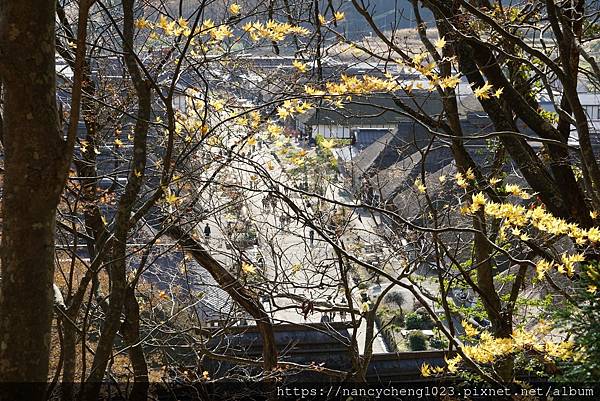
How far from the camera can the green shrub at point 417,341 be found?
12.6 m

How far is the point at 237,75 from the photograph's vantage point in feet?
16.5

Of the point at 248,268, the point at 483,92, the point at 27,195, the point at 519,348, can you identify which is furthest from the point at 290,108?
the point at 27,195

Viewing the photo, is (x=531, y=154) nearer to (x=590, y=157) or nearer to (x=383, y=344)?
(x=590, y=157)

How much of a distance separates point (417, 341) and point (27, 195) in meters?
11.8

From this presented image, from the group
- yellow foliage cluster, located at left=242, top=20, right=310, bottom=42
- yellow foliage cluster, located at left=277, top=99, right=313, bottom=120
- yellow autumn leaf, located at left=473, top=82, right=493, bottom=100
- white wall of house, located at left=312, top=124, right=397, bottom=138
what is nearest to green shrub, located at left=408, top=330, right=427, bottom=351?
white wall of house, located at left=312, top=124, right=397, bottom=138

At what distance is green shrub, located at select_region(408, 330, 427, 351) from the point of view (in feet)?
41.3

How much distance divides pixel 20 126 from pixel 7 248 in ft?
0.93

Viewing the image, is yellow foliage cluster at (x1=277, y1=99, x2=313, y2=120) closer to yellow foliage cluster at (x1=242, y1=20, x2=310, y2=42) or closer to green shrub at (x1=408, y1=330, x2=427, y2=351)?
yellow foliage cluster at (x1=242, y1=20, x2=310, y2=42)

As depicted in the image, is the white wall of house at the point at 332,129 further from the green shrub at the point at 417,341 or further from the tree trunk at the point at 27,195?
the tree trunk at the point at 27,195

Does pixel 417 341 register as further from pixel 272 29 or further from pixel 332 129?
pixel 272 29

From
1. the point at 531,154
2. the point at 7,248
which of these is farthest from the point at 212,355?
the point at 7,248

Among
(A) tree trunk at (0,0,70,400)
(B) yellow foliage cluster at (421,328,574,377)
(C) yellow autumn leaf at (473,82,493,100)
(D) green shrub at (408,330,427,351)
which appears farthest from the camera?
(D) green shrub at (408,330,427,351)

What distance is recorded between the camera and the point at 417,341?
1268 cm

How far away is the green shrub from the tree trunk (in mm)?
11589
